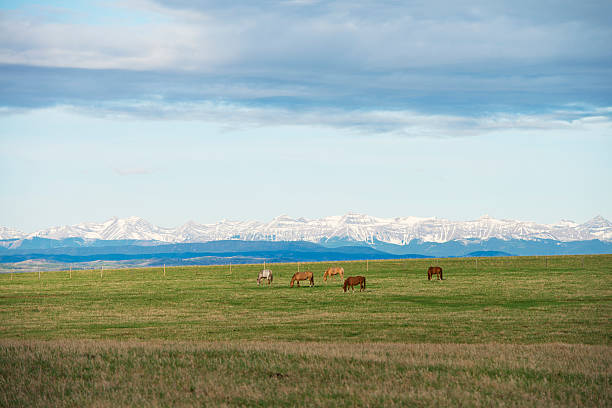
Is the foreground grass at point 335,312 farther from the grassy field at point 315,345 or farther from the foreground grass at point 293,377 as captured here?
the foreground grass at point 293,377

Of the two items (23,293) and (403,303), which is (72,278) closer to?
(23,293)

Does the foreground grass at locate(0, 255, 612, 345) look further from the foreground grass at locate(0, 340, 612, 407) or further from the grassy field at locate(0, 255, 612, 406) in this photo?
the foreground grass at locate(0, 340, 612, 407)

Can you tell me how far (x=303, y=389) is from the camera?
669 inches

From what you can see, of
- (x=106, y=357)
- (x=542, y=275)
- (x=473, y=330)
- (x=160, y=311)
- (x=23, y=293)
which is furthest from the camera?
(x=542, y=275)

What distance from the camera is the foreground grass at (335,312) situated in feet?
120

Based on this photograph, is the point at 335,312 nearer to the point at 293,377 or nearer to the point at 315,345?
the point at 315,345

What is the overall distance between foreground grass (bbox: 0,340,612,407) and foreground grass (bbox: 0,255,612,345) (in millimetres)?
12135

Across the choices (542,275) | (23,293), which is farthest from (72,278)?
(542,275)

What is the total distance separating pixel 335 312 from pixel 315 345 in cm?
2109

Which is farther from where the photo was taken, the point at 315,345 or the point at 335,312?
the point at 335,312

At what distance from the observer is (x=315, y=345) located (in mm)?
27891

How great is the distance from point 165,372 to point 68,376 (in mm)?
2727

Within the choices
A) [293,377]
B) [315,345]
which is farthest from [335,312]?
[293,377]

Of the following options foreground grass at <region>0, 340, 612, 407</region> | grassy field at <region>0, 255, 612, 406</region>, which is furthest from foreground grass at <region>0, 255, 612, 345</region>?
foreground grass at <region>0, 340, 612, 407</region>
